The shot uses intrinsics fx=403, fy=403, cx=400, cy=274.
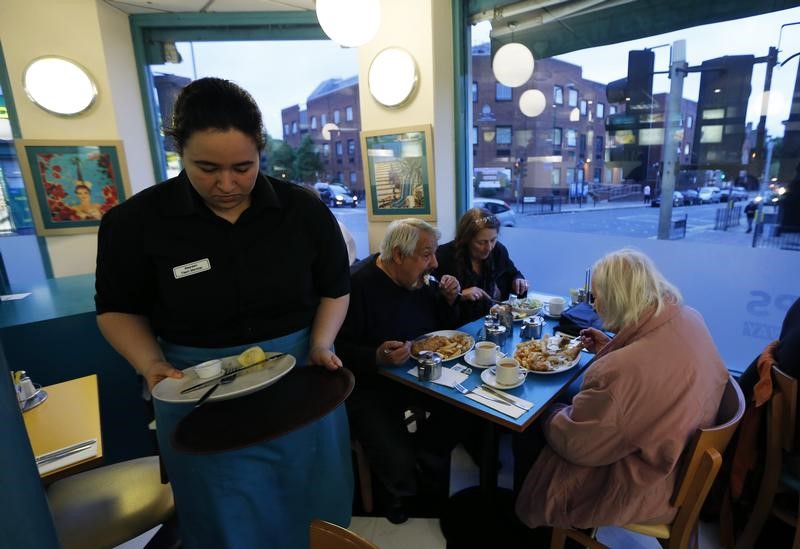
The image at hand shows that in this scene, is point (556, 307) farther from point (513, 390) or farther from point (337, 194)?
point (337, 194)

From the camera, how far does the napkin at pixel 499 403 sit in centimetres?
126

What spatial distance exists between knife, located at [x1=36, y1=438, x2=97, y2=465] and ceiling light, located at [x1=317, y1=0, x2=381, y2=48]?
1858 millimetres

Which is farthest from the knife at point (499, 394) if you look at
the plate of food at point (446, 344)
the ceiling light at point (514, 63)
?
the ceiling light at point (514, 63)

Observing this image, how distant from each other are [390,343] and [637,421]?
86 centimetres

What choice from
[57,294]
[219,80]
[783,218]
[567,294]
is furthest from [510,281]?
[57,294]

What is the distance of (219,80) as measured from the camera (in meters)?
0.88

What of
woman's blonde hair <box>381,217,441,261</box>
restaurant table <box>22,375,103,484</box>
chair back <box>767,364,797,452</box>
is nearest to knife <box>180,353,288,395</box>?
restaurant table <box>22,375,103,484</box>

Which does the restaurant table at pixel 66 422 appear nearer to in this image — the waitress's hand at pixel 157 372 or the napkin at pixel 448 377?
the waitress's hand at pixel 157 372

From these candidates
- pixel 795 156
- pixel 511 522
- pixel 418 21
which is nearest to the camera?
pixel 511 522

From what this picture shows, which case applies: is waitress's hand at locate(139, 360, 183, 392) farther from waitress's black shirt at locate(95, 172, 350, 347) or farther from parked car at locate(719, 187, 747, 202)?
parked car at locate(719, 187, 747, 202)

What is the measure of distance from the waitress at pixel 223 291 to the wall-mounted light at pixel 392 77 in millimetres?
1688

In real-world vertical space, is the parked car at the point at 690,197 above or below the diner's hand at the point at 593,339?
above

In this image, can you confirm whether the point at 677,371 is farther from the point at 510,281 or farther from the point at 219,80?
the point at 510,281

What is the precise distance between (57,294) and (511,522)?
2.40m
